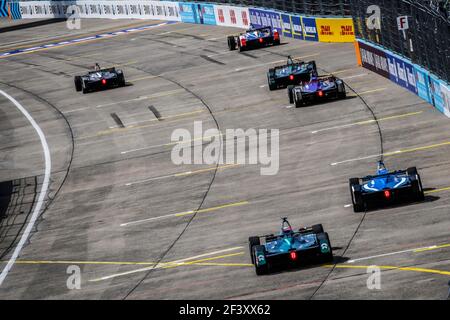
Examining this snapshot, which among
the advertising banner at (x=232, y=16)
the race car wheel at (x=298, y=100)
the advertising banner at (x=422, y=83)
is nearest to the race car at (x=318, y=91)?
the race car wheel at (x=298, y=100)

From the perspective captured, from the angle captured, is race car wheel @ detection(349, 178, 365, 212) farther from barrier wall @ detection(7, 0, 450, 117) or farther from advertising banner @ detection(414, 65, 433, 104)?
advertising banner @ detection(414, 65, 433, 104)

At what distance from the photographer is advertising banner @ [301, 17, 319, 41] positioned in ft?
207

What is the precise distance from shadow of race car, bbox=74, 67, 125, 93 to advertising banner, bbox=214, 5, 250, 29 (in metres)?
15.3

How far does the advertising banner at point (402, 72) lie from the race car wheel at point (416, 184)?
1589 cm

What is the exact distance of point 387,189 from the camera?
2903 centimetres

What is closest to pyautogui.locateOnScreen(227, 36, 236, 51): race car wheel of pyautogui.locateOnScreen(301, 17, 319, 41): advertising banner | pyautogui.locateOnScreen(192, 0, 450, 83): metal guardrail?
pyautogui.locateOnScreen(301, 17, 319, 41): advertising banner

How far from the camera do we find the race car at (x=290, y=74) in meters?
50.7

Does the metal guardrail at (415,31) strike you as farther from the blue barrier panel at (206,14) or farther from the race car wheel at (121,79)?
the blue barrier panel at (206,14)

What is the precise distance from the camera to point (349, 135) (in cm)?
4025

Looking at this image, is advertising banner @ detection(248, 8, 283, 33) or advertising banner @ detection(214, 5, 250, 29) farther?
advertising banner @ detection(214, 5, 250, 29)
